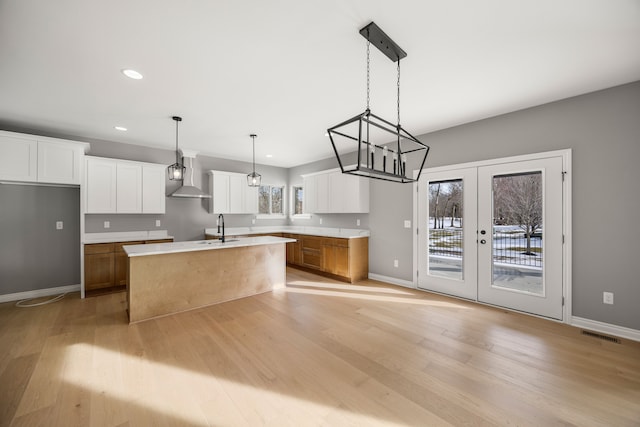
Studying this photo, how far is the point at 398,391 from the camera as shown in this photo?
6.38ft

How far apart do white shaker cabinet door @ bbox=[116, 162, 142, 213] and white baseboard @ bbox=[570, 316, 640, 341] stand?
6.73m

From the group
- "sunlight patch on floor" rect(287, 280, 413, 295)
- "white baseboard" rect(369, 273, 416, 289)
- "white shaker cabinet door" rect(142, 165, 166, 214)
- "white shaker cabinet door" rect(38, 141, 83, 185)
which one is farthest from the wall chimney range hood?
"white baseboard" rect(369, 273, 416, 289)

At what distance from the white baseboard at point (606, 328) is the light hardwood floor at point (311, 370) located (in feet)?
0.56

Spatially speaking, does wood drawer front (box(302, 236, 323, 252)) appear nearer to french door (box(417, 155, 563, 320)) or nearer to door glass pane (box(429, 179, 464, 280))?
french door (box(417, 155, 563, 320))

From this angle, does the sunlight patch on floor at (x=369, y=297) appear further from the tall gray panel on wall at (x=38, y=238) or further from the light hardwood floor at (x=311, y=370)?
the tall gray panel on wall at (x=38, y=238)

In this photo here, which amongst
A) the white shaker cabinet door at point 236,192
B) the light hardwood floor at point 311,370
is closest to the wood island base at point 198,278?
the light hardwood floor at point 311,370

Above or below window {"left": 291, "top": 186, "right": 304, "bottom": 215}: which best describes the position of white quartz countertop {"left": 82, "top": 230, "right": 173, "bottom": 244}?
below

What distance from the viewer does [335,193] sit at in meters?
5.63

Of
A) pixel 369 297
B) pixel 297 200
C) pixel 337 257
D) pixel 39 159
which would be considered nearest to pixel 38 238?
pixel 39 159

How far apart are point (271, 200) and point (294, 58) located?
5094 millimetres

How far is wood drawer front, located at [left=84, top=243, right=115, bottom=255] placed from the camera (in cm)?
408

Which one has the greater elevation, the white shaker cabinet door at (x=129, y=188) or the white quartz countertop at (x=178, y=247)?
the white shaker cabinet door at (x=129, y=188)

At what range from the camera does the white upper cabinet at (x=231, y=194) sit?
19.1 feet

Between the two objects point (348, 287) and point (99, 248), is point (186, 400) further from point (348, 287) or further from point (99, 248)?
point (99, 248)
